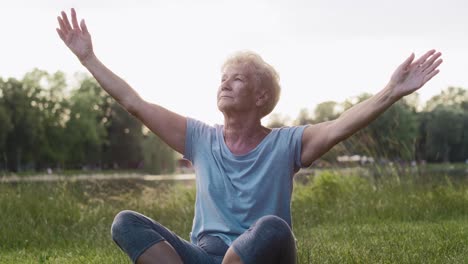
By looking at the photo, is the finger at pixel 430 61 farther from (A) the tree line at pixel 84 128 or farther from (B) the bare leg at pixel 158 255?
(A) the tree line at pixel 84 128

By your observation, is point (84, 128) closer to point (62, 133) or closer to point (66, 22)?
point (62, 133)

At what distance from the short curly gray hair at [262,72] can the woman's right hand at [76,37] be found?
77 centimetres

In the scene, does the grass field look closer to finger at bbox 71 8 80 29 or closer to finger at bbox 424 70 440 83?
finger at bbox 424 70 440 83

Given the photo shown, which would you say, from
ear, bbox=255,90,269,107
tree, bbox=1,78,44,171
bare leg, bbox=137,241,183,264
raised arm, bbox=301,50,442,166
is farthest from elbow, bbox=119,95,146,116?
tree, bbox=1,78,44,171

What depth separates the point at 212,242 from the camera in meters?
2.99

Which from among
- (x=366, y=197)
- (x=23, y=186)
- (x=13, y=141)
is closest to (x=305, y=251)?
(x=366, y=197)

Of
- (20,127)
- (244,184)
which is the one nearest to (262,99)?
(244,184)

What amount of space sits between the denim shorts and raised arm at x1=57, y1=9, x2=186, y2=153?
0.54m

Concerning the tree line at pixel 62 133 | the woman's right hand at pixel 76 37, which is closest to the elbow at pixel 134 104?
the woman's right hand at pixel 76 37

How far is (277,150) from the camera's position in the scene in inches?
120

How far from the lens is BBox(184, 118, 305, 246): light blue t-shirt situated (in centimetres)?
298

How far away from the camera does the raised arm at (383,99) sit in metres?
2.94

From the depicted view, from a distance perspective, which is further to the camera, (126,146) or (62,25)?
(126,146)

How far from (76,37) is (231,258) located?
4.94 feet
